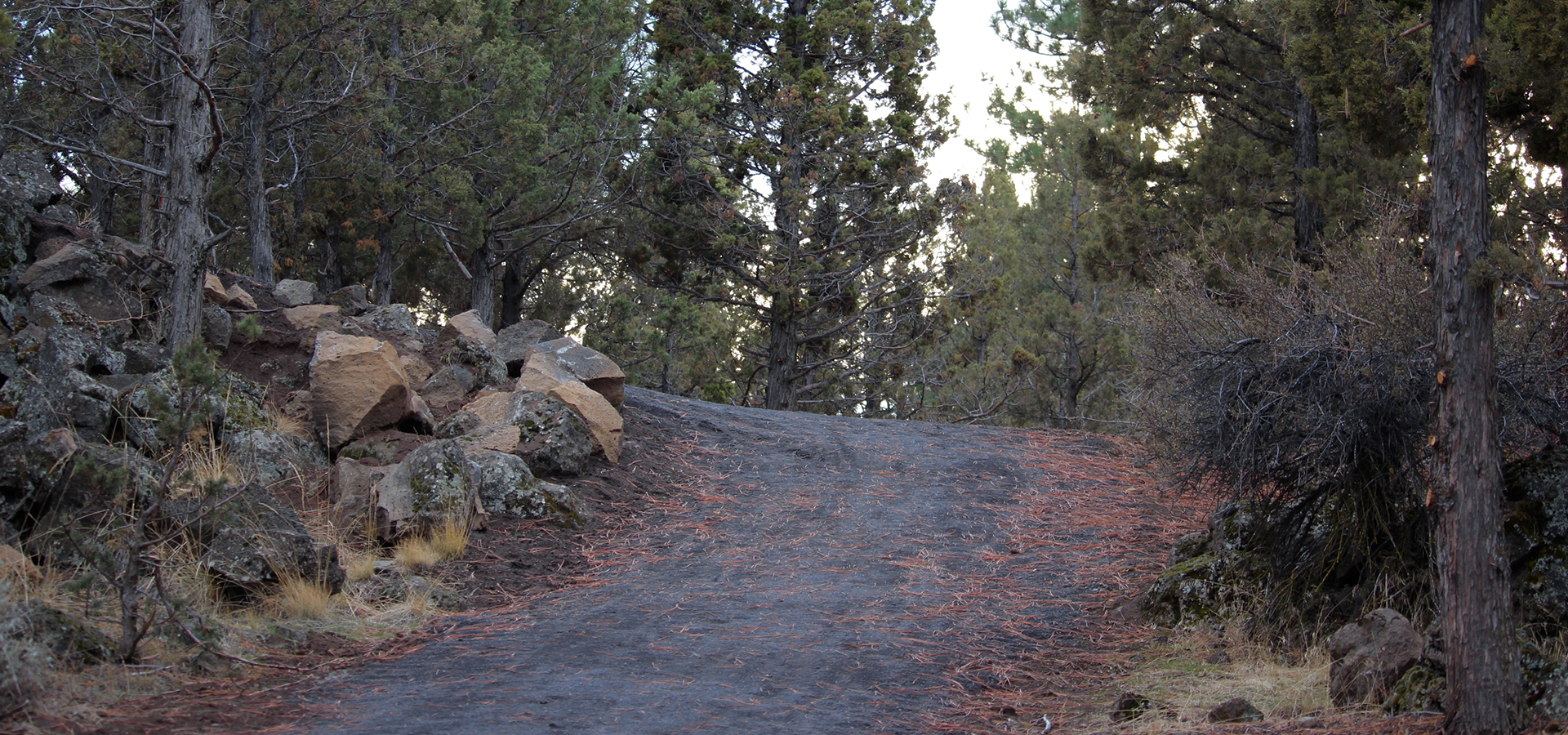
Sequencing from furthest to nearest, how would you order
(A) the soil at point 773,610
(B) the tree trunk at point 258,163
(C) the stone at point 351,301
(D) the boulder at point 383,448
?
(B) the tree trunk at point 258,163 < (C) the stone at point 351,301 < (D) the boulder at point 383,448 < (A) the soil at point 773,610

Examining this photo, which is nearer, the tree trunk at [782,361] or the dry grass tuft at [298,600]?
the dry grass tuft at [298,600]

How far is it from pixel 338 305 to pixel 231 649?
26.9 feet

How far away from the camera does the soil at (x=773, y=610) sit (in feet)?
15.3

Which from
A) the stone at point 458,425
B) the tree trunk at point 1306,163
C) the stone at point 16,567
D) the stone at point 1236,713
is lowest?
Result: the stone at point 1236,713

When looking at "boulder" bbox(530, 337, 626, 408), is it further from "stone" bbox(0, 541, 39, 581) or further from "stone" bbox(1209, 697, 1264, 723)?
"stone" bbox(1209, 697, 1264, 723)

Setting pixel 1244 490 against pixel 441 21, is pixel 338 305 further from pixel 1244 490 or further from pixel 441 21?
pixel 1244 490

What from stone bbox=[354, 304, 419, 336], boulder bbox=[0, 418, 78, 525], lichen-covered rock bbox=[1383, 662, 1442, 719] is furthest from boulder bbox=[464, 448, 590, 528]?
lichen-covered rock bbox=[1383, 662, 1442, 719]

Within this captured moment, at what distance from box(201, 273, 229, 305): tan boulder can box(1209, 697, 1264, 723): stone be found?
29.7 feet

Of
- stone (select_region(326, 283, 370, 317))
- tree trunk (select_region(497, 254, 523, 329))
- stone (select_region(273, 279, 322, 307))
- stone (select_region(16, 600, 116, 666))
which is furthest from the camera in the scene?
tree trunk (select_region(497, 254, 523, 329))

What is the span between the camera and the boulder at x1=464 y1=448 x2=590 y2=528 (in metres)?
8.28

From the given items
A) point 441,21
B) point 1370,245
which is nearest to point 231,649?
point 1370,245

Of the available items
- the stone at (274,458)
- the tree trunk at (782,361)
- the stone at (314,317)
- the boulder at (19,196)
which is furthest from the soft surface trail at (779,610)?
the tree trunk at (782,361)

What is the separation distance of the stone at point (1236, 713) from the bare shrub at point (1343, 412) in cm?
133

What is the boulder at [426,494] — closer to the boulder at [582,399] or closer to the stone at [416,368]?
the boulder at [582,399]
